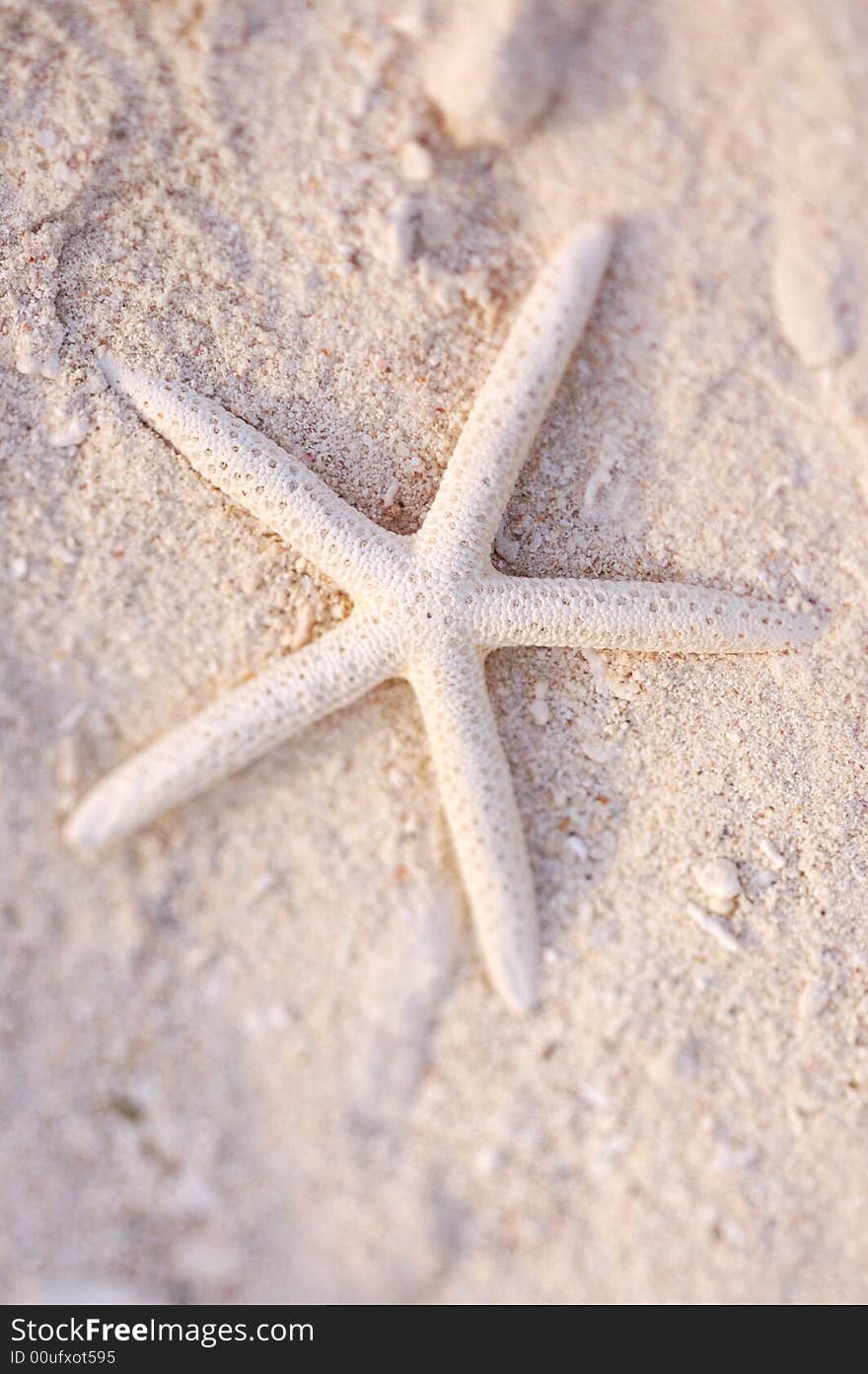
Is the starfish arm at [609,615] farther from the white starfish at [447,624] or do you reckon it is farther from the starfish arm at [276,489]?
the starfish arm at [276,489]

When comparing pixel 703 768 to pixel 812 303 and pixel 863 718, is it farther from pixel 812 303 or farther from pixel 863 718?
pixel 812 303

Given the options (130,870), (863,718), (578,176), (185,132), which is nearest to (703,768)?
(863,718)

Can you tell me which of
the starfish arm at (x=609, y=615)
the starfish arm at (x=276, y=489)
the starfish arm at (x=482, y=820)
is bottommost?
the starfish arm at (x=482, y=820)

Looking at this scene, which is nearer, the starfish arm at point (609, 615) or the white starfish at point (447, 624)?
the white starfish at point (447, 624)

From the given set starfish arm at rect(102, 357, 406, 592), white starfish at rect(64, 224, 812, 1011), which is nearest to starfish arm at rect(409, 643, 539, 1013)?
white starfish at rect(64, 224, 812, 1011)

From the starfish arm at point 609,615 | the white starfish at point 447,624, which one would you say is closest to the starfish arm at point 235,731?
the white starfish at point 447,624

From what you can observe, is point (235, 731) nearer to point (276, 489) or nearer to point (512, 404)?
point (276, 489)

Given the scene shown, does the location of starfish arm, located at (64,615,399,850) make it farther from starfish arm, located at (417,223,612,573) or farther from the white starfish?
starfish arm, located at (417,223,612,573)
